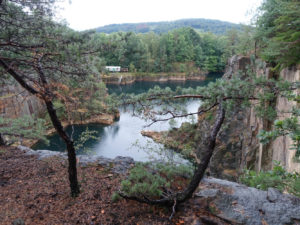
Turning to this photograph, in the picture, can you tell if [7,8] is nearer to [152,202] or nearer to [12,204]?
[12,204]

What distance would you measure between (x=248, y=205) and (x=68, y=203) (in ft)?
9.58

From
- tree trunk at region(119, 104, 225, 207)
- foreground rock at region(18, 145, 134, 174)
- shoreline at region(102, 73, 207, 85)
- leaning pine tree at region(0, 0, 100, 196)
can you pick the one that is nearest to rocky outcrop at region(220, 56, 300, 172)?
tree trunk at region(119, 104, 225, 207)

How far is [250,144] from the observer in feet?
34.2

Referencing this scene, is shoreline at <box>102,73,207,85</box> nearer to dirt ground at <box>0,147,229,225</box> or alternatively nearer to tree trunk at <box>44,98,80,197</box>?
dirt ground at <box>0,147,229,225</box>

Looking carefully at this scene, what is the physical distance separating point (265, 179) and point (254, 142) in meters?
6.89

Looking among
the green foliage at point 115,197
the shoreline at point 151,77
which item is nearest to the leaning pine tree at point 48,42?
the green foliage at point 115,197

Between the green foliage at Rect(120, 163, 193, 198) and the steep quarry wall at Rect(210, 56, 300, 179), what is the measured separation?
1391 millimetres

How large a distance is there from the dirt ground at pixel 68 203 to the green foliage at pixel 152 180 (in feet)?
1.11

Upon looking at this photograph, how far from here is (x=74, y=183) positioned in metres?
3.75

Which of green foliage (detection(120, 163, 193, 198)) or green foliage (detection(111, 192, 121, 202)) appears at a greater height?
green foliage (detection(120, 163, 193, 198))

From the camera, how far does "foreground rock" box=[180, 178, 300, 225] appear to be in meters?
3.13

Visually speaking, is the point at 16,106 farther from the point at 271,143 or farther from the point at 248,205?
the point at 248,205

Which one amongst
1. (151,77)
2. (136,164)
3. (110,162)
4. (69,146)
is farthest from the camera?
(151,77)

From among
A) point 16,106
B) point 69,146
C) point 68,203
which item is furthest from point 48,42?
point 16,106
